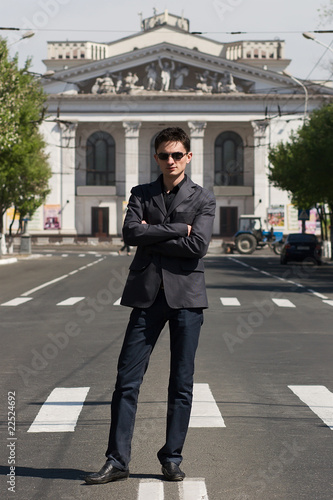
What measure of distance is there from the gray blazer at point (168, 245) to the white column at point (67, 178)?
89.5 meters

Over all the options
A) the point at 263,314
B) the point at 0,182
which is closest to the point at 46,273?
the point at 0,182

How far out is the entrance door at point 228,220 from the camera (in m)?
99.9

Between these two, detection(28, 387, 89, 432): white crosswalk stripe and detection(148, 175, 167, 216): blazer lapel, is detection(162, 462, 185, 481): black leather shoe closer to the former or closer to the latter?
detection(148, 175, 167, 216): blazer lapel

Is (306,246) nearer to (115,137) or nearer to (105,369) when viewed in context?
(105,369)

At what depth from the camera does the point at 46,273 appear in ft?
121

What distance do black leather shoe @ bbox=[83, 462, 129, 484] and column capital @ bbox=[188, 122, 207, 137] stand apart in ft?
303

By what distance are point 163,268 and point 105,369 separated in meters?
5.26

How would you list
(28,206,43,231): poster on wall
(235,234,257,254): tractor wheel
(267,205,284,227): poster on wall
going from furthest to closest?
(28,206,43,231): poster on wall → (267,205,284,227): poster on wall → (235,234,257,254): tractor wheel

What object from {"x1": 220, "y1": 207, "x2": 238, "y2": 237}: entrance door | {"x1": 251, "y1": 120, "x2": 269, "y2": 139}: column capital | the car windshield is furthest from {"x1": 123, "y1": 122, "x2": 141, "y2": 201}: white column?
the car windshield

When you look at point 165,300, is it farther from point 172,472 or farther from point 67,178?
point 67,178

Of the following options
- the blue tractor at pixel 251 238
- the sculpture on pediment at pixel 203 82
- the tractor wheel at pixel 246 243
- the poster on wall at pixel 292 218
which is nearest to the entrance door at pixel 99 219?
the sculpture on pediment at pixel 203 82

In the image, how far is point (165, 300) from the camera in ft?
20.5

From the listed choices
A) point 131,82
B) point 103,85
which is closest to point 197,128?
point 131,82

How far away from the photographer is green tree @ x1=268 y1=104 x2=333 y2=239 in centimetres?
4456
